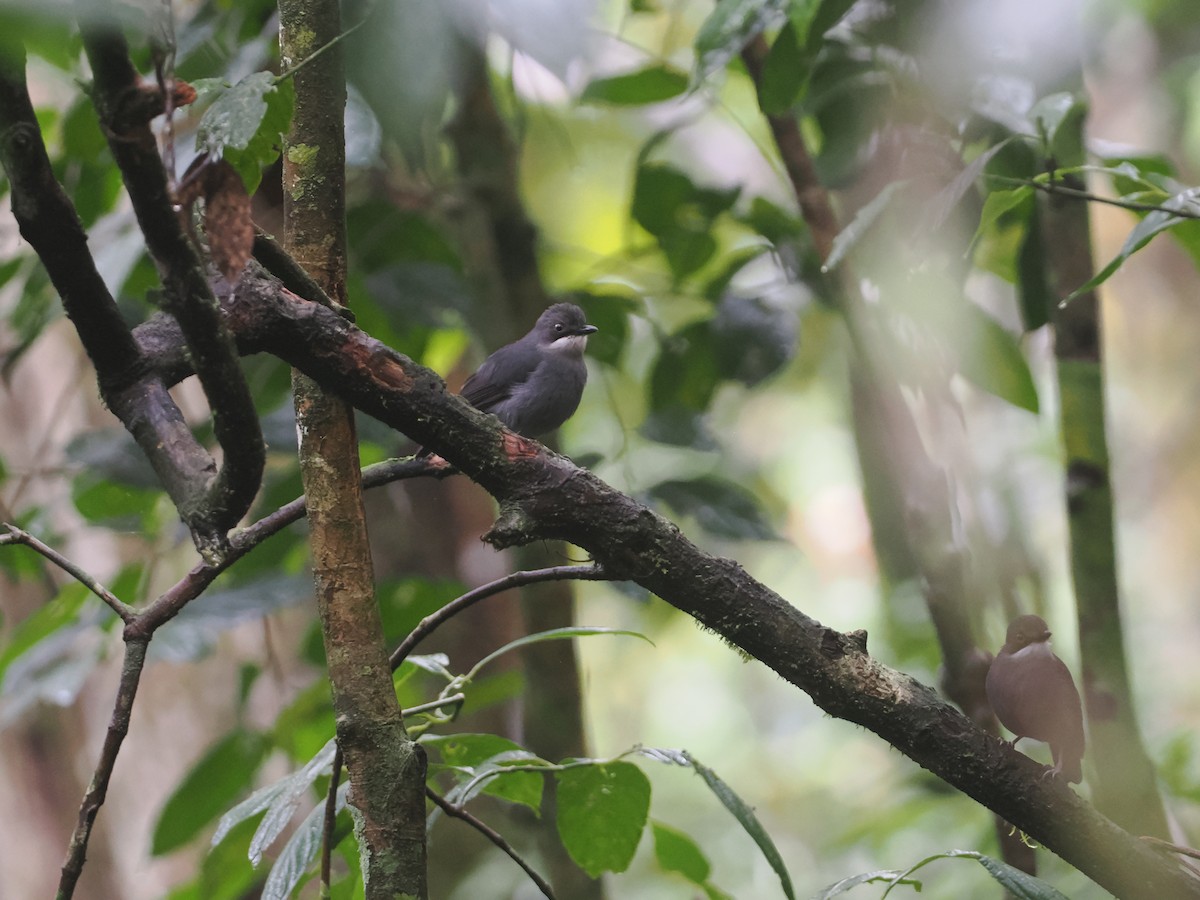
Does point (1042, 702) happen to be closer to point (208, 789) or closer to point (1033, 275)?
point (1033, 275)

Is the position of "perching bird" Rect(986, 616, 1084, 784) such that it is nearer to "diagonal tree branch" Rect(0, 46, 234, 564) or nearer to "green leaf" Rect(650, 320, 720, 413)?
"diagonal tree branch" Rect(0, 46, 234, 564)

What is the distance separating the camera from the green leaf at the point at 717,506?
242 cm

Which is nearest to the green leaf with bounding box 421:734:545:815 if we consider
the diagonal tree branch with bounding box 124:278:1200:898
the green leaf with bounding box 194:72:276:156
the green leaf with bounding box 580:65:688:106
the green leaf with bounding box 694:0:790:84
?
the diagonal tree branch with bounding box 124:278:1200:898

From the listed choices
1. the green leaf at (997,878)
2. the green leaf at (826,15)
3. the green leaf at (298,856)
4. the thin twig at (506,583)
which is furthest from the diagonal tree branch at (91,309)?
the green leaf at (826,15)

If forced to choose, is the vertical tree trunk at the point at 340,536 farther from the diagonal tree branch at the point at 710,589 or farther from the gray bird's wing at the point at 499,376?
the gray bird's wing at the point at 499,376

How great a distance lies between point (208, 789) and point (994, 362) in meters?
1.91

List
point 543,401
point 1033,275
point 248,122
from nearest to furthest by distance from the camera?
point 248,122 < point 1033,275 < point 543,401

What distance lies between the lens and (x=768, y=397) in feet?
25.0

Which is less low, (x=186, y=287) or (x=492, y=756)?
(x=186, y=287)

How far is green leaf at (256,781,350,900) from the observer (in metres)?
1.40

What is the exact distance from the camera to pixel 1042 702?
156 centimetres

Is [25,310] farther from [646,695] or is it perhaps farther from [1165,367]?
[1165,367]

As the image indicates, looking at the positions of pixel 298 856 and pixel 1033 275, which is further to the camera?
pixel 1033 275

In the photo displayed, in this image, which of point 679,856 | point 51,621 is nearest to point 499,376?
point 51,621
